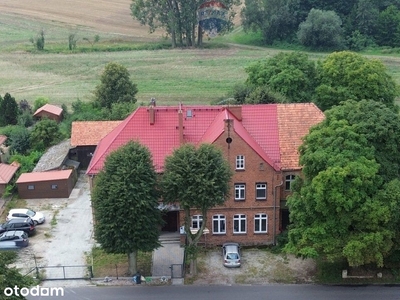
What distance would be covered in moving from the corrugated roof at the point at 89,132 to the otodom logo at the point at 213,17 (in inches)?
2354

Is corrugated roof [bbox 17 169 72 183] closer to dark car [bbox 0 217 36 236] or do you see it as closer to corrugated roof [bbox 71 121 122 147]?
corrugated roof [bbox 71 121 122 147]

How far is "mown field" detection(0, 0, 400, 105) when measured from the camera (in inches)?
3602

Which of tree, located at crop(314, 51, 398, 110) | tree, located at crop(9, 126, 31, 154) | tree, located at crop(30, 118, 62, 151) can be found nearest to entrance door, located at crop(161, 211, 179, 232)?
tree, located at crop(314, 51, 398, 110)

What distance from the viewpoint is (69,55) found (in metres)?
113

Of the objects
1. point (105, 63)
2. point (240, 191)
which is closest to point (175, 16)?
point (105, 63)

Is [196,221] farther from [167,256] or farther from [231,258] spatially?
[231,258]

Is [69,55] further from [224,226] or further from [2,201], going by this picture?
[224,226]

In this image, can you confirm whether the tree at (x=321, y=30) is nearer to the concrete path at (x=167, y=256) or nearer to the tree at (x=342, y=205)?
the concrete path at (x=167, y=256)

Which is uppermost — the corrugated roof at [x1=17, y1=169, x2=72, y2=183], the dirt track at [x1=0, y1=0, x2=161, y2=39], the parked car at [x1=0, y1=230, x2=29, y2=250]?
the dirt track at [x1=0, y1=0, x2=161, y2=39]

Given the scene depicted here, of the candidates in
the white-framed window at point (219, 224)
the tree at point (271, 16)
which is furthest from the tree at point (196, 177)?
the tree at point (271, 16)

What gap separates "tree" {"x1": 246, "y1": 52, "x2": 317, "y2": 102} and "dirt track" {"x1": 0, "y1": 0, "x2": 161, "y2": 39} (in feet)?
215

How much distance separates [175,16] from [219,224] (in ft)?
251

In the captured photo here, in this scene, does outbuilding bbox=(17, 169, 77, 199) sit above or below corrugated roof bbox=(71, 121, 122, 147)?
below

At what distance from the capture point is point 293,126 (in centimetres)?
4784
